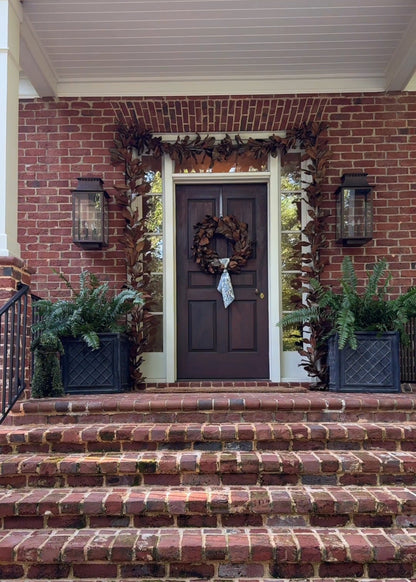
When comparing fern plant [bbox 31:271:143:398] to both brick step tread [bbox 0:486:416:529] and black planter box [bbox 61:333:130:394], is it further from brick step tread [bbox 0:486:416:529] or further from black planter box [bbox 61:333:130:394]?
brick step tread [bbox 0:486:416:529]

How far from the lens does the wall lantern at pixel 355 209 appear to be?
4.43 m

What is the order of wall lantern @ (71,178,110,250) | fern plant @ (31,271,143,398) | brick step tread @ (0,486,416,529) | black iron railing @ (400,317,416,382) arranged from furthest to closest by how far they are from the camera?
wall lantern @ (71,178,110,250) → black iron railing @ (400,317,416,382) → fern plant @ (31,271,143,398) → brick step tread @ (0,486,416,529)

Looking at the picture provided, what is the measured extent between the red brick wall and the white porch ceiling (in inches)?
4.7

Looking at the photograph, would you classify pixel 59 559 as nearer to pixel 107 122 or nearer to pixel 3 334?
pixel 3 334

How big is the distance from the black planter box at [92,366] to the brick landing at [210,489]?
1.57ft

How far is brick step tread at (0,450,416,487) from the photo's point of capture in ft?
8.95

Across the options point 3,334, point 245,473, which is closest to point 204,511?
point 245,473

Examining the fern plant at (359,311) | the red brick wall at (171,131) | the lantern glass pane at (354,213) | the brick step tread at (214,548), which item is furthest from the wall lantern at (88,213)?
the brick step tread at (214,548)

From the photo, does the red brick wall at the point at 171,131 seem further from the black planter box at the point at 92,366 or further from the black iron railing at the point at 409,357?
the black planter box at the point at 92,366

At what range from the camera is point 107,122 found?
470cm

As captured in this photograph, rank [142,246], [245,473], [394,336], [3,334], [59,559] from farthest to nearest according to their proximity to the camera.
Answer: [142,246] → [394,336] → [3,334] → [245,473] → [59,559]

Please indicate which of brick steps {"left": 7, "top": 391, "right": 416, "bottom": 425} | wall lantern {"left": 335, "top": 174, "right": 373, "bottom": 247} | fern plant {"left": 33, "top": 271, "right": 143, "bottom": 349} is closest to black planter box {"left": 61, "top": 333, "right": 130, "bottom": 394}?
fern plant {"left": 33, "top": 271, "right": 143, "bottom": 349}

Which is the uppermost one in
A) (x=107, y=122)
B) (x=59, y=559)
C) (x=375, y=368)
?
(x=107, y=122)

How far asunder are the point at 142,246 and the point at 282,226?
128 cm
